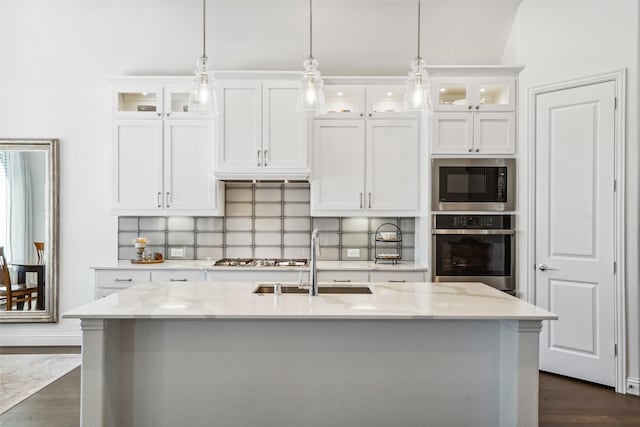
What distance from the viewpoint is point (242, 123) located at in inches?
152

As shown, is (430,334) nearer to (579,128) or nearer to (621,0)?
(579,128)

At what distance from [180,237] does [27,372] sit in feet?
5.49

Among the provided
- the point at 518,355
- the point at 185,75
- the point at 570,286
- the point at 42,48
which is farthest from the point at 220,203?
the point at 570,286

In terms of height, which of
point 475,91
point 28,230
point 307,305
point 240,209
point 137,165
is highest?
point 475,91

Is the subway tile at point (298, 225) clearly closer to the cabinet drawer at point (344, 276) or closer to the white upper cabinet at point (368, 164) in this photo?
the white upper cabinet at point (368, 164)

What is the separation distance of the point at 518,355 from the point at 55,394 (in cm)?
311

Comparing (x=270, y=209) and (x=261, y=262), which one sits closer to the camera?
(x=261, y=262)

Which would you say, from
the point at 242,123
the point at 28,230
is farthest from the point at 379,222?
the point at 28,230

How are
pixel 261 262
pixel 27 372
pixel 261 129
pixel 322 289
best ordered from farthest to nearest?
pixel 261 262, pixel 261 129, pixel 27 372, pixel 322 289

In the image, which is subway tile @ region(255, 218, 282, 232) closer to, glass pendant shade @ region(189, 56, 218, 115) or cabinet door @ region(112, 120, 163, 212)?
cabinet door @ region(112, 120, 163, 212)

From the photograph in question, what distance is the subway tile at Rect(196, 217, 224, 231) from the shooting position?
431 cm

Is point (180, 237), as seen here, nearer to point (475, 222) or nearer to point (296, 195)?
point (296, 195)

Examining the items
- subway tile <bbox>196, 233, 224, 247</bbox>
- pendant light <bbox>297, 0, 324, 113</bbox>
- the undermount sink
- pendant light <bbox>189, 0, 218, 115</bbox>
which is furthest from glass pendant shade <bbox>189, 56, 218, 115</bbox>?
subway tile <bbox>196, 233, 224, 247</bbox>

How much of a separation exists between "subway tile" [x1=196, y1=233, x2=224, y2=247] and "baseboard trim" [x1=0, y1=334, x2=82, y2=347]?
151 cm
